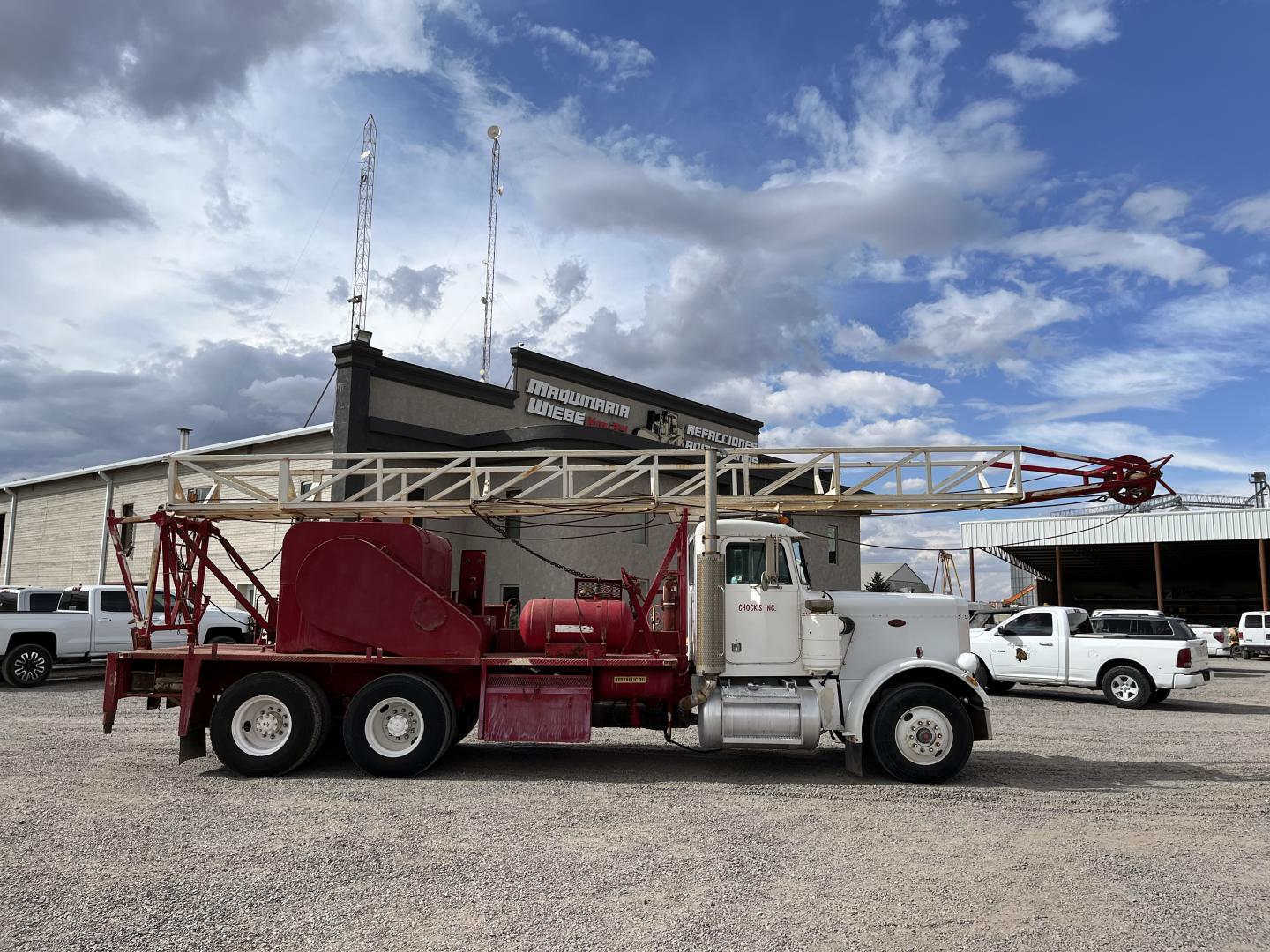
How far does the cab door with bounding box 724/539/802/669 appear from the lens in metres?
10.3

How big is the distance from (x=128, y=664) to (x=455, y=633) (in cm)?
387

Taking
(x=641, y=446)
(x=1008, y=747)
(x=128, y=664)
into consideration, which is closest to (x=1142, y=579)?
(x=641, y=446)

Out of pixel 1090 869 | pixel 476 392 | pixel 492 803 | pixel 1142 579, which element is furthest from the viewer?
pixel 1142 579

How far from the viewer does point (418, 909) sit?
5.75m

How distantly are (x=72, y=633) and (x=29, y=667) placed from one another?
100 centimetres

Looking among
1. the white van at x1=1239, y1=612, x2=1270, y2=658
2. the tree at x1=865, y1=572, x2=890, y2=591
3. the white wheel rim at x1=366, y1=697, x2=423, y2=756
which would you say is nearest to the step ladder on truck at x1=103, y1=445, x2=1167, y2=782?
the white wheel rim at x1=366, y1=697, x2=423, y2=756

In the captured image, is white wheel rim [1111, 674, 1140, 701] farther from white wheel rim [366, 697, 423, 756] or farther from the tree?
white wheel rim [366, 697, 423, 756]

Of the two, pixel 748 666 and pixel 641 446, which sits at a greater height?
pixel 641 446

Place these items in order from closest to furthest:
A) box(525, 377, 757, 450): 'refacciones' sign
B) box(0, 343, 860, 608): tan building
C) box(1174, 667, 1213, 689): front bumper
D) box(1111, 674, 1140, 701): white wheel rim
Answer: box(1174, 667, 1213, 689): front bumper
box(1111, 674, 1140, 701): white wheel rim
box(0, 343, 860, 608): tan building
box(525, 377, 757, 450): 'refacciones' sign

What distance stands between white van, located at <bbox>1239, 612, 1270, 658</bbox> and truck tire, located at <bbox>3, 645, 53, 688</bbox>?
38.7 metres

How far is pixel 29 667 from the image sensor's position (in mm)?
18953

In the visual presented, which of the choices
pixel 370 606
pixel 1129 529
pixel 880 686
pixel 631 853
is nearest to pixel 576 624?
pixel 370 606

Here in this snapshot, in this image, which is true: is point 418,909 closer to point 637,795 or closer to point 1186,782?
point 637,795

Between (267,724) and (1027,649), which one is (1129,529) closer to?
(1027,649)
